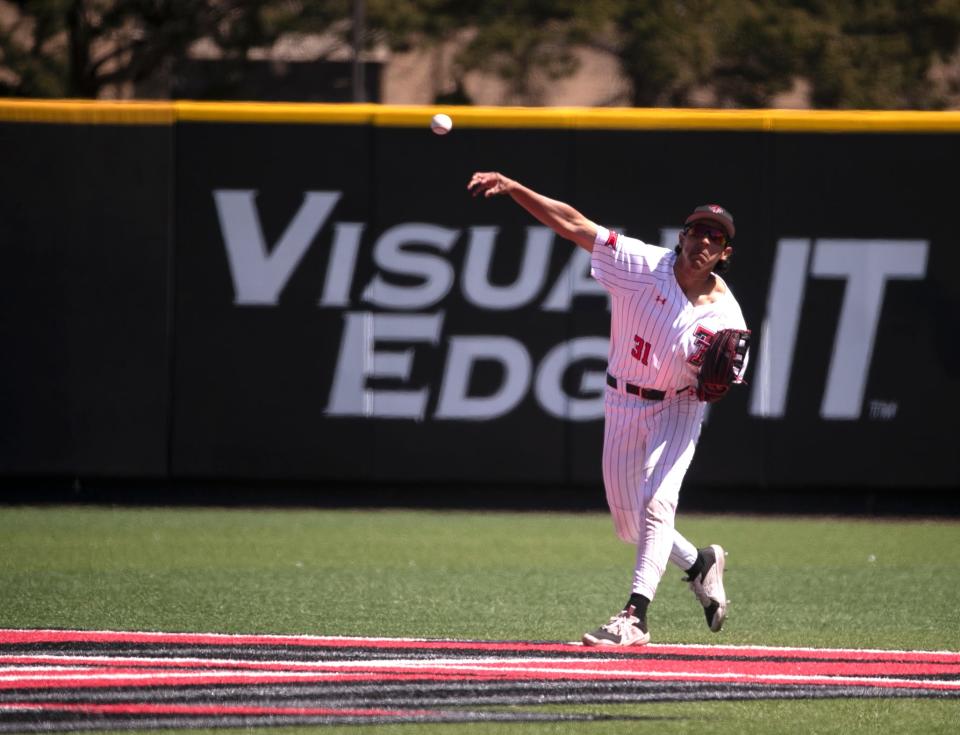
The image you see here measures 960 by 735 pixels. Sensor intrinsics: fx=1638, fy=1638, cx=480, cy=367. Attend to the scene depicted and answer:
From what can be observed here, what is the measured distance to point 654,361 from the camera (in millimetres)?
6168

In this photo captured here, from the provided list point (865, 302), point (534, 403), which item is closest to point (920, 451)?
point (865, 302)

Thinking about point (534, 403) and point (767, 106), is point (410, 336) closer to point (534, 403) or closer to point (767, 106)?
point (534, 403)

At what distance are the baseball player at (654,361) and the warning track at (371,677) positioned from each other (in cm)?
41

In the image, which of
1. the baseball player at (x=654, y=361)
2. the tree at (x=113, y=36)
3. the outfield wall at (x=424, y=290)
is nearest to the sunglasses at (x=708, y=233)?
the baseball player at (x=654, y=361)

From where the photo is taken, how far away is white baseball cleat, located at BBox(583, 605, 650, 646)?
593 centimetres

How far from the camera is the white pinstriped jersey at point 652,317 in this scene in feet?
20.2

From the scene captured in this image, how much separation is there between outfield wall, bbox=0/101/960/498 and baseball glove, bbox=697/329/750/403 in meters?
4.85

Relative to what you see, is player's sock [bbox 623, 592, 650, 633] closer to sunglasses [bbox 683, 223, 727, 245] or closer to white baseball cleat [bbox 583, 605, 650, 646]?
white baseball cleat [bbox 583, 605, 650, 646]

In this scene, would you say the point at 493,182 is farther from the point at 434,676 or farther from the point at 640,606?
the point at 434,676

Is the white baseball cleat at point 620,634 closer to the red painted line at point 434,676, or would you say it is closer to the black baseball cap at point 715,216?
the red painted line at point 434,676

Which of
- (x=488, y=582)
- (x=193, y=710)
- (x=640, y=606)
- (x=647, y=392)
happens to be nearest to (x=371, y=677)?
(x=193, y=710)

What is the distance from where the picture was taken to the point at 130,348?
11.0 metres

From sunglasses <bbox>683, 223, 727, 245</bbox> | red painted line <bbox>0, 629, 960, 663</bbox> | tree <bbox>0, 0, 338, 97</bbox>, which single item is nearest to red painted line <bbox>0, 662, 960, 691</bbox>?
red painted line <bbox>0, 629, 960, 663</bbox>

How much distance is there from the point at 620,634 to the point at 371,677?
3.49 ft
